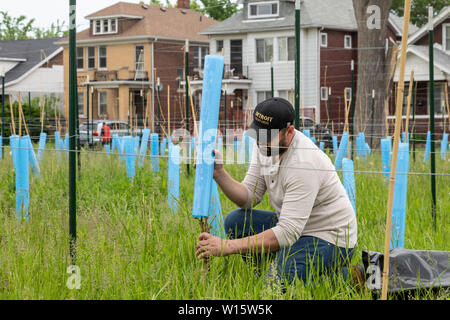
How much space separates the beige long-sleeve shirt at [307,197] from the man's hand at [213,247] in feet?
0.95

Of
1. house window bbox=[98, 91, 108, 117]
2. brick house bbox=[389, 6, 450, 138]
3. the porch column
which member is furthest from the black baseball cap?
house window bbox=[98, 91, 108, 117]

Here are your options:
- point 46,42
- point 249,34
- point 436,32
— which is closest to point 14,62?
point 46,42

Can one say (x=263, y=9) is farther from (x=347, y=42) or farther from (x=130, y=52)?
(x=130, y=52)

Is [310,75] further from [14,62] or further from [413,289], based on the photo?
[413,289]

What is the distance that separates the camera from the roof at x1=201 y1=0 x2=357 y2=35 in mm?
29016

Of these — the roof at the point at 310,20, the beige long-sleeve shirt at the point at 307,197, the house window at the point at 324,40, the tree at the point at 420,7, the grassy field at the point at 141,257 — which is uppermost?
the tree at the point at 420,7

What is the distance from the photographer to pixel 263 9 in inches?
1210

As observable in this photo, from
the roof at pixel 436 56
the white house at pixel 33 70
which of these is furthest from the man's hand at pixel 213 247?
the white house at pixel 33 70

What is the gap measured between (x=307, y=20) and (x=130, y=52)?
419 inches

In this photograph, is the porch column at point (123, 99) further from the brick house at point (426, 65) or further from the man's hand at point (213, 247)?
the man's hand at point (213, 247)

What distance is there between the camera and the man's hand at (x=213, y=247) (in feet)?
10.7

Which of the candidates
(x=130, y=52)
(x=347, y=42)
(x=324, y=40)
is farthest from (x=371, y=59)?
(x=130, y=52)

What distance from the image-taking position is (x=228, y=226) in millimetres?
3953
